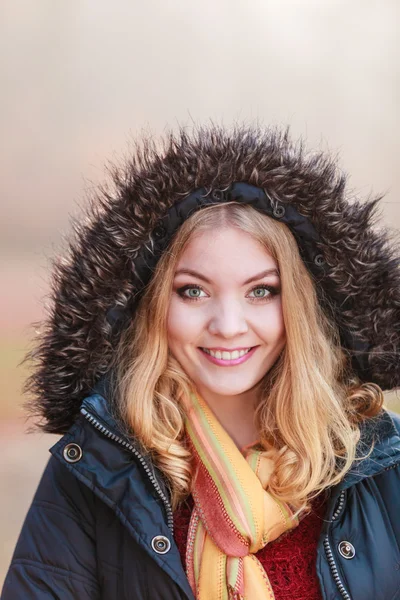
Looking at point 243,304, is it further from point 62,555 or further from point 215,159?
point 62,555

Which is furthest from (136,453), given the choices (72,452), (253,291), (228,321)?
(253,291)

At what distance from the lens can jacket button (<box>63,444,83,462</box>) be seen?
201 centimetres

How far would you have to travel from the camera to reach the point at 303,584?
79.0 inches

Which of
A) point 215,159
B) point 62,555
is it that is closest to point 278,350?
point 215,159

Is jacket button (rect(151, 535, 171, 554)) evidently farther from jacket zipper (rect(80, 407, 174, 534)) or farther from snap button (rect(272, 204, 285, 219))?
snap button (rect(272, 204, 285, 219))

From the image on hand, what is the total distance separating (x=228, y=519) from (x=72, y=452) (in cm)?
43

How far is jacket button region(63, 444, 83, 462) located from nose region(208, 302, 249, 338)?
45 cm

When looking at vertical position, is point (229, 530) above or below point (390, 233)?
below

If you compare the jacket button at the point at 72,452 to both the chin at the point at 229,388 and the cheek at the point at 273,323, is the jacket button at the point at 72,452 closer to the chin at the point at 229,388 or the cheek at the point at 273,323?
the chin at the point at 229,388

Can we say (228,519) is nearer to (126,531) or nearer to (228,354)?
(126,531)

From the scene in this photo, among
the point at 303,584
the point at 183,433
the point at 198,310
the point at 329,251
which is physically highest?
the point at 329,251

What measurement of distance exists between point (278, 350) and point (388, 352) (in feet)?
0.97

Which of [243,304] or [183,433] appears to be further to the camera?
[183,433]

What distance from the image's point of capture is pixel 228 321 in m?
2.01
